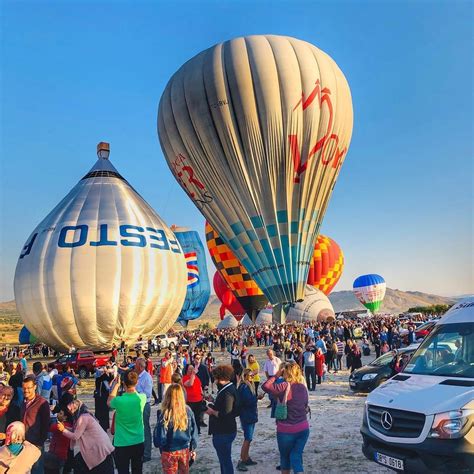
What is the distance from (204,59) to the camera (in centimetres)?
3194

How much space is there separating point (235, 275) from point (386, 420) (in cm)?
3955

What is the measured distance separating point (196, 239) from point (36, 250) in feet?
116

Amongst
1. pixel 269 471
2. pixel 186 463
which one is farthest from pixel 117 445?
pixel 269 471

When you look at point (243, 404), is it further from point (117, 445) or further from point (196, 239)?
point (196, 239)

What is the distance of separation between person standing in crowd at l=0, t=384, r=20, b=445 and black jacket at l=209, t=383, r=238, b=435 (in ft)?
8.48

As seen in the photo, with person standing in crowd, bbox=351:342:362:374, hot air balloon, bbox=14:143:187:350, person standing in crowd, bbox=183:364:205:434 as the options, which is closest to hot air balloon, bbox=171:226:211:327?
hot air balloon, bbox=14:143:187:350

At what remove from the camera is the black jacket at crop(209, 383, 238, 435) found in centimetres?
578

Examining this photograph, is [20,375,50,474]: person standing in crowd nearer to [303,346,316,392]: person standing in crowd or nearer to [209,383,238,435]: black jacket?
[209,383,238,435]: black jacket

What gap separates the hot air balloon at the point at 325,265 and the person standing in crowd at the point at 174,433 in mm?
49911

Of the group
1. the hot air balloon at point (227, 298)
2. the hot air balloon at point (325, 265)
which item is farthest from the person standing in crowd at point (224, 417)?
the hot air balloon at point (227, 298)

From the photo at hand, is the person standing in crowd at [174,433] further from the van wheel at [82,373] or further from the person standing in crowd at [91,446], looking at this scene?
the van wheel at [82,373]

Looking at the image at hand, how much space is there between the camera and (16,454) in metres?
3.86

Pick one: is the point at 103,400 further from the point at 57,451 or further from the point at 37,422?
the point at 37,422

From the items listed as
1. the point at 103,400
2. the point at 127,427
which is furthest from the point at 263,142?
the point at 127,427
